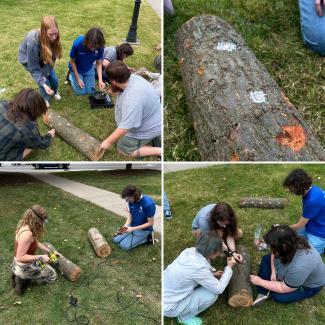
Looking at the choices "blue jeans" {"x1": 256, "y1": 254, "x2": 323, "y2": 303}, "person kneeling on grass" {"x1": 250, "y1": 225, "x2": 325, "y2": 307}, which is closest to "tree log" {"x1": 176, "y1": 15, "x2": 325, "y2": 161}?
"person kneeling on grass" {"x1": 250, "y1": 225, "x2": 325, "y2": 307}

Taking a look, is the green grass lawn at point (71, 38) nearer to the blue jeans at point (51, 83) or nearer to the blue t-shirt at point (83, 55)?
the blue jeans at point (51, 83)

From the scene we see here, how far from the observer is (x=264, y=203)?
503 cm

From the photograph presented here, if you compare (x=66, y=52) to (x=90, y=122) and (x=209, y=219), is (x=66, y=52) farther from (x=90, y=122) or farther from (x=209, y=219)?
(x=209, y=219)

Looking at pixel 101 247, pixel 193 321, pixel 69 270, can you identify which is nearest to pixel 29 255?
pixel 69 270

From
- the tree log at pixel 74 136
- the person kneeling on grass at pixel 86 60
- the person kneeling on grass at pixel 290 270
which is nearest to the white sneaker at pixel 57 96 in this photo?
the person kneeling on grass at pixel 86 60

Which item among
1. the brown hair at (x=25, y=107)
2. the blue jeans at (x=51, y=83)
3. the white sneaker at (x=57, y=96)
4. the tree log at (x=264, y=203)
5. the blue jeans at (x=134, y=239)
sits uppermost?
the brown hair at (x=25, y=107)

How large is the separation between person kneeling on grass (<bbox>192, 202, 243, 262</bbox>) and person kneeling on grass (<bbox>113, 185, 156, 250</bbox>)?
65 centimetres

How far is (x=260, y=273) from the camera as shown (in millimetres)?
3648

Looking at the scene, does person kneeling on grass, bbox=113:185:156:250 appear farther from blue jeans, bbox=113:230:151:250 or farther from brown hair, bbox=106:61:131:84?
brown hair, bbox=106:61:131:84

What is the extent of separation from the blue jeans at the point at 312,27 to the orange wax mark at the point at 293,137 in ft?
7.97

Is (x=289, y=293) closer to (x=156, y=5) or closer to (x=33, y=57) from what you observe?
(x=33, y=57)

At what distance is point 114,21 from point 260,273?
7253 mm

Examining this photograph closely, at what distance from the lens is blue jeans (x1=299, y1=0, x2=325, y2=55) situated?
5.21 m

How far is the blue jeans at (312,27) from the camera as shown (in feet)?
17.1
